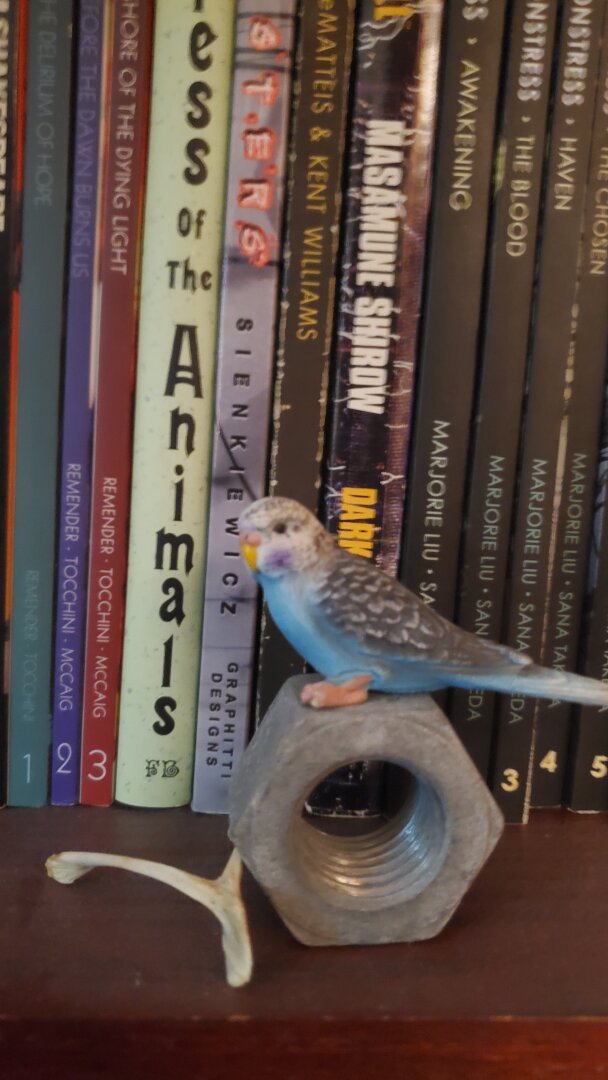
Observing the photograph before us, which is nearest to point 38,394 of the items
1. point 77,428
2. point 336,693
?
point 77,428

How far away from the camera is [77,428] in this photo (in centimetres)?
48

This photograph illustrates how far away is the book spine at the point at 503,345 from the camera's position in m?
0.46

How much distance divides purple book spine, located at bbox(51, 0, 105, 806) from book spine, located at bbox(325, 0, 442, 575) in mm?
136

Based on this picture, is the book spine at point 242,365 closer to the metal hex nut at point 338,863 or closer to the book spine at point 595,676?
the metal hex nut at point 338,863

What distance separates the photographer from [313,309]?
18.5 inches

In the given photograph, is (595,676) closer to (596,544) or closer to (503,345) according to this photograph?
(596,544)

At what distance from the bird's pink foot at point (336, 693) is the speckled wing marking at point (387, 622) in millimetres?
17

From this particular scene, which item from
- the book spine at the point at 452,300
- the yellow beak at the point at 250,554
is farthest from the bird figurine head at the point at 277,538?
the book spine at the point at 452,300

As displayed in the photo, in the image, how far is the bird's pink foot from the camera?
41cm

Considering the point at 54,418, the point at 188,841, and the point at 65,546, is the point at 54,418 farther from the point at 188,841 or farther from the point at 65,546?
the point at 188,841

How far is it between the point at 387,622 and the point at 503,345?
179 millimetres

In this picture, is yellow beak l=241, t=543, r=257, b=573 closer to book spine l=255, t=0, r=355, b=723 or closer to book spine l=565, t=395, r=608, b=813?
book spine l=255, t=0, r=355, b=723

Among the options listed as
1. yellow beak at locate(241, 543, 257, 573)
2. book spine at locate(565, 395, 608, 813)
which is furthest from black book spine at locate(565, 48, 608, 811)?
yellow beak at locate(241, 543, 257, 573)

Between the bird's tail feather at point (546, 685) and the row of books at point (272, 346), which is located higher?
the row of books at point (272, 346)
